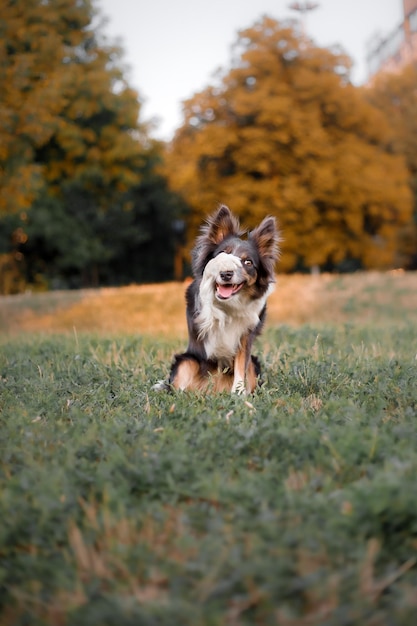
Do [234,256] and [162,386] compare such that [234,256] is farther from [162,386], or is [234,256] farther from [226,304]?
[162,386]

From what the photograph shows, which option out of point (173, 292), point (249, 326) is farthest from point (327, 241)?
point (249, 326)

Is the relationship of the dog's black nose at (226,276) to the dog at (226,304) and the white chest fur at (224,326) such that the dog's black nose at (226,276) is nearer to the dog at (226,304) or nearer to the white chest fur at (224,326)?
Answer: the dog at (226,304)

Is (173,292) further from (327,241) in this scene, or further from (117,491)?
(117,491)

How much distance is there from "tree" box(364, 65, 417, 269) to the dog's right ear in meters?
34.0

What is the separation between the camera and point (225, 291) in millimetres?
5797

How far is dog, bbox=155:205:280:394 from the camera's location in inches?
230

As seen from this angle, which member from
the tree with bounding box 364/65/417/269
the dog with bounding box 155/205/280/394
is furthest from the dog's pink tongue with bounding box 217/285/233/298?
the tree with bounding box 364/65/417/269

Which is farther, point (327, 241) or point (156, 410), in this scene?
point (327, 241)

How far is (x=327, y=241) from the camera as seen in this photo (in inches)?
1206

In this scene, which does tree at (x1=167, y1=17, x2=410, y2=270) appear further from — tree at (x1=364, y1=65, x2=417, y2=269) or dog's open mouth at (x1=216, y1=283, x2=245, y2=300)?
dog's open mouth at (x1=216, y1=283, x2=245, y2=300)

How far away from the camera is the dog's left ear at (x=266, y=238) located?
616 centimetres

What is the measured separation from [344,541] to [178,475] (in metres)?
1.03

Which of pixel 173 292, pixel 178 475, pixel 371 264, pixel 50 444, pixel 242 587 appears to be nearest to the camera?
pixel 242 587

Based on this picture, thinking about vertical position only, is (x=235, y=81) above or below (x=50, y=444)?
above
